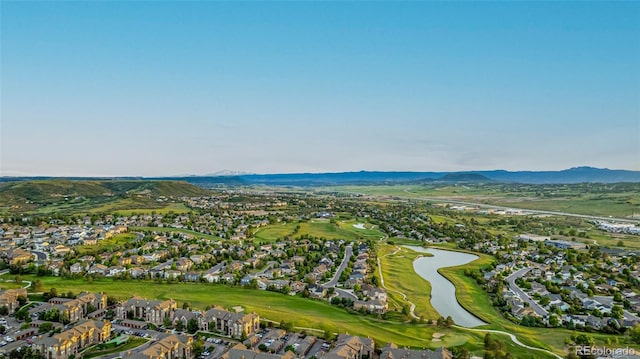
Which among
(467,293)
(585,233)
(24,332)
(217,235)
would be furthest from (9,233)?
(585,233)

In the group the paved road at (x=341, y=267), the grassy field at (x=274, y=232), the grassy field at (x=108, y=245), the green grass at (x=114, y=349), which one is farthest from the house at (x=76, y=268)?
the grassy field at (x=274, y=232)

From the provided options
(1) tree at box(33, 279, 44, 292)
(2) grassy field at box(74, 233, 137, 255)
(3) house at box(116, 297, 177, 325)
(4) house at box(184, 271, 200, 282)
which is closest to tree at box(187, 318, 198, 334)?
(3) house at box(116, 297, 177, 325)

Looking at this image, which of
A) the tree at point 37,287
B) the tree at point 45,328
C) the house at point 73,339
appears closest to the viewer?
the house at point 73,339

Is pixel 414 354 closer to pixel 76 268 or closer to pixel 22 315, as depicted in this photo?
pixel 22 315

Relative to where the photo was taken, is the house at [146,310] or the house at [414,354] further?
the house at [146,310]

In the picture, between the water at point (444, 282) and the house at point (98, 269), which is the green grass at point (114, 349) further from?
the water at point (444, 282)

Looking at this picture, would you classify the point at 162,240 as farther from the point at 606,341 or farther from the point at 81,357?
the point at 606,341
